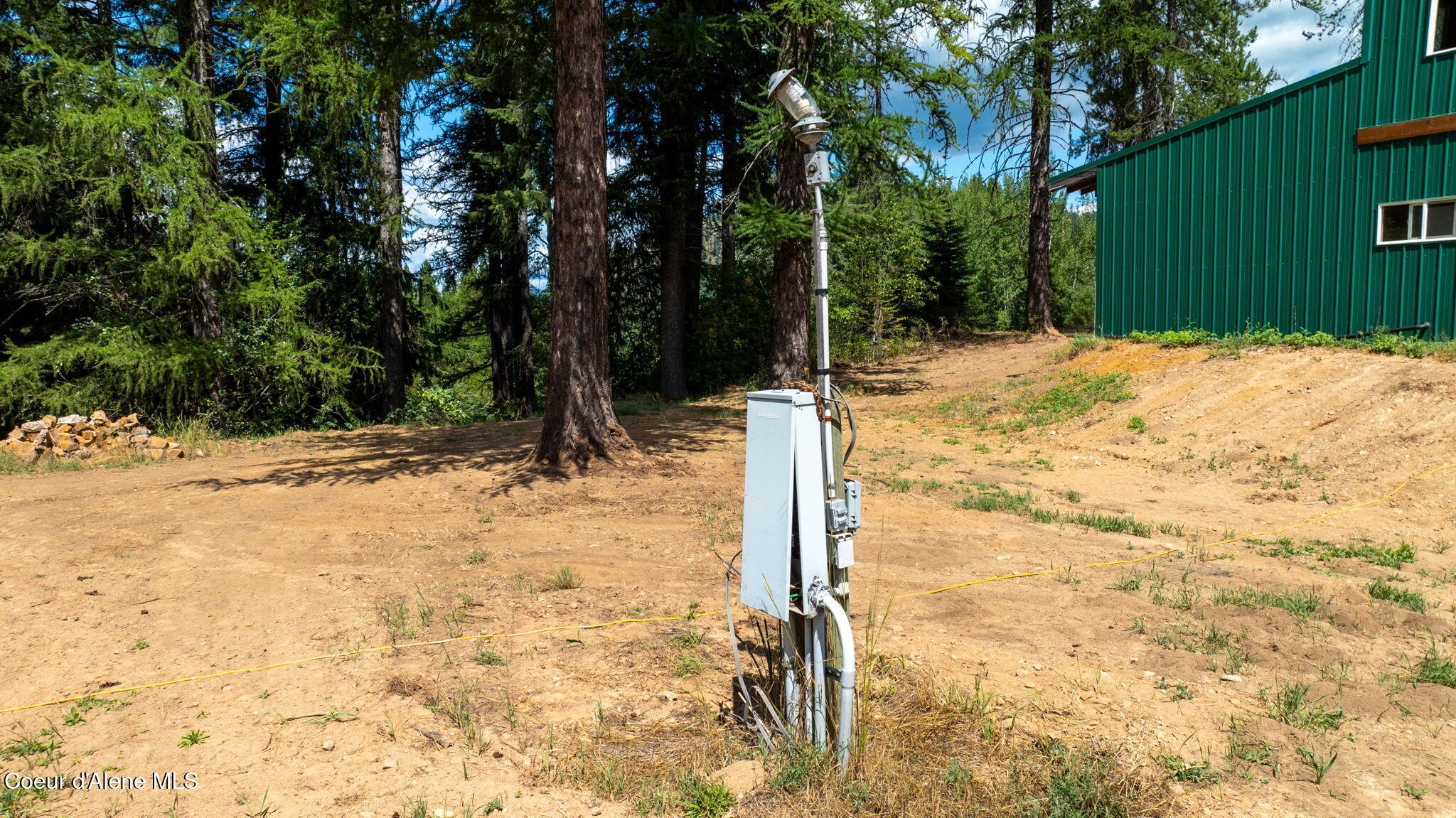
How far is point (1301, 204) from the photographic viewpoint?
40.7 feet

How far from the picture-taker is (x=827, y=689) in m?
3.27

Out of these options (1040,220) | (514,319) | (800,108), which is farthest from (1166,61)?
(800,108)

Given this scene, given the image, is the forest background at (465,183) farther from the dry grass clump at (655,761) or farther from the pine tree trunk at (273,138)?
the dry grass clump at (655,761)

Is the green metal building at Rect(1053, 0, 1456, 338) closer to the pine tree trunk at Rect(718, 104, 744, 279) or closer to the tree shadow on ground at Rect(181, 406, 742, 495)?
the pine tree trunk at Rect(718, 104, 744, 279)

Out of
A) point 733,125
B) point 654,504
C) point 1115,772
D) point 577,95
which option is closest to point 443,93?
point 733,125

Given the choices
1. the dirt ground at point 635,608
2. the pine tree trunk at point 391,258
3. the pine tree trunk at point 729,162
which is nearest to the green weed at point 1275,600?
the dirt ground at point 635,608

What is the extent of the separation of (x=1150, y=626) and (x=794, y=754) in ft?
8.19

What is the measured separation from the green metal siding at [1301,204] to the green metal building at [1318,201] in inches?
0.7

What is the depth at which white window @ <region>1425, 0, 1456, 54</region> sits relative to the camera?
11.1m

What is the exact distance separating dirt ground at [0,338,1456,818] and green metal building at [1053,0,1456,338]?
7.47 feet

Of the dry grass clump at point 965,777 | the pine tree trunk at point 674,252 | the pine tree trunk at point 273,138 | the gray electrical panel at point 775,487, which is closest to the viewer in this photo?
the dry grass clump at point 965,777

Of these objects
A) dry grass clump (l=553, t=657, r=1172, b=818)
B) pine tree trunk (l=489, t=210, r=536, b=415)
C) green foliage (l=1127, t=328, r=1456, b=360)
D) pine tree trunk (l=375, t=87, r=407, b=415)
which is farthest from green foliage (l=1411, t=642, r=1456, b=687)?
pine tree trunk (l=375, t=87, r=407, b=415)

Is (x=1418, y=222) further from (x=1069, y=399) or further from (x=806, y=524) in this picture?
(x=806, y=524)

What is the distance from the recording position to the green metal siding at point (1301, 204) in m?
11.2
